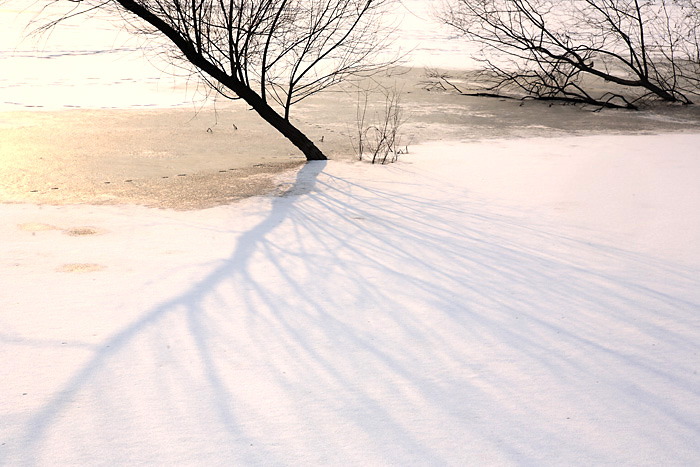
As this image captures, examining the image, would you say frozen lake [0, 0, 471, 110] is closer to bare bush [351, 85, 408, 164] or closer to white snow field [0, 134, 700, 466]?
bare bush [351, 85, 408, 164]

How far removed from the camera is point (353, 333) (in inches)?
124

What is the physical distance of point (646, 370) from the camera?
2.89 m

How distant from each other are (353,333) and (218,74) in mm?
3723

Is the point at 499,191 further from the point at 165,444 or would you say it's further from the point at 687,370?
the point at 165,444

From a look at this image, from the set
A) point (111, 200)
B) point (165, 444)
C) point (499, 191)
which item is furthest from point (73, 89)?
point (165, 444)

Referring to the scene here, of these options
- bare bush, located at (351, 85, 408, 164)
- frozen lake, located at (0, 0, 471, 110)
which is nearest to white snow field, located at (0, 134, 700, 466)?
bare bush, located at (351, 85, 408, 164)

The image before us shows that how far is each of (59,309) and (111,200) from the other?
215cm

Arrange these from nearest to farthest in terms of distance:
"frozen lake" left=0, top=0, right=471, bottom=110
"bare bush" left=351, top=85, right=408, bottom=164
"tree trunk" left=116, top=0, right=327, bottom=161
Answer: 1. "tree trunk" left=116, top=0, right=327, bottom=161
2. "bare bush" left=351, top=85, right=408, bottom=164
3. "frozen lake" left=0, top=0, right=471, bottom=110

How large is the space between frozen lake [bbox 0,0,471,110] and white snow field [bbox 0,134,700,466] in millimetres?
2669

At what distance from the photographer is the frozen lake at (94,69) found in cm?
1004

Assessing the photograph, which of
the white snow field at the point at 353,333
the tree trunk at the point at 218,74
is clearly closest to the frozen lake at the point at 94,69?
the tree trunk at the point at 218,74

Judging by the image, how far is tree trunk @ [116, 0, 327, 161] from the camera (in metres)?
5.78

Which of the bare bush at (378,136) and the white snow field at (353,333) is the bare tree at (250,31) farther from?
the white snow field at (353,333)

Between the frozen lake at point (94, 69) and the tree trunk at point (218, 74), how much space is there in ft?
0.95
